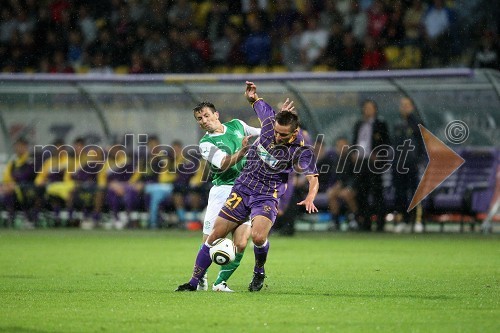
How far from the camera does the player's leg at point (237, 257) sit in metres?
9.97

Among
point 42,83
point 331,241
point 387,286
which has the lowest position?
point 331,241

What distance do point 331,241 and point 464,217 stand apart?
3.44 m

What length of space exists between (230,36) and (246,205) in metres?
13.7

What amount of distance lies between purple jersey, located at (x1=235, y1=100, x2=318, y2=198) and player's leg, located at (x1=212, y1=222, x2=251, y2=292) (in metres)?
0.52

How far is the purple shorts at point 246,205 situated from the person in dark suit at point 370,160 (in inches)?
373

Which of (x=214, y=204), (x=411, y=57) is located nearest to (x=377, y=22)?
(x=411, y=57)

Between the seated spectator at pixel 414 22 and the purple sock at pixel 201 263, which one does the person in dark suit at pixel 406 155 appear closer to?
the seated spectator at pixel 414 22

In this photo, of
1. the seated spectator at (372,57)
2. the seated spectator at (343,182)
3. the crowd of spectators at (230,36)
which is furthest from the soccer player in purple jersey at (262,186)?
the seated spectator at (372,57)

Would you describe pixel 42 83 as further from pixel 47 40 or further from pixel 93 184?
pixel 47 40

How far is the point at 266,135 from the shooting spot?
32.3 ft

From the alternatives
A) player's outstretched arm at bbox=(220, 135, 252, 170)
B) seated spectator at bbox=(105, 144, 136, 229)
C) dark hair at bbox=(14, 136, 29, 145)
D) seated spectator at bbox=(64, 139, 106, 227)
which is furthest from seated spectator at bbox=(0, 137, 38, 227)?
player's outstretched arm at bbox=(220, 135, 252, 170)

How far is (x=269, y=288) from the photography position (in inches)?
404

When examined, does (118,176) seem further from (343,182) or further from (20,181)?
(343,182)

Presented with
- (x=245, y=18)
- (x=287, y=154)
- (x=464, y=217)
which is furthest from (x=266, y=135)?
(x=245, y=18)
